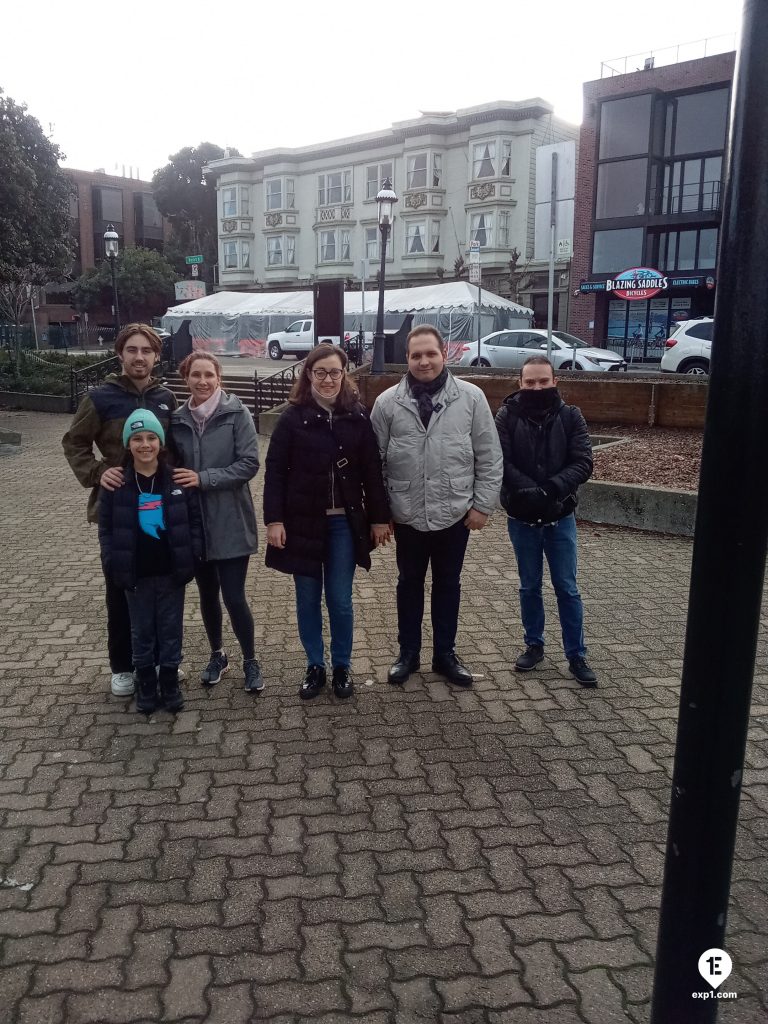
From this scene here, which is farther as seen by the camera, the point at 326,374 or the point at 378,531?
the point at 378,531

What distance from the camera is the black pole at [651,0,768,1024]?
5.85 ft

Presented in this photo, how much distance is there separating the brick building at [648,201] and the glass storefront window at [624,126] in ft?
0.14

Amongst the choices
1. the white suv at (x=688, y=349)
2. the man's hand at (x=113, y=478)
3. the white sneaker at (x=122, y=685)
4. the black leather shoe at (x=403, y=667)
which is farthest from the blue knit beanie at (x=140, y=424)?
the white suv at (x=688, y=349)

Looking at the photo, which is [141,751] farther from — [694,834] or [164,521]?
[694,834]

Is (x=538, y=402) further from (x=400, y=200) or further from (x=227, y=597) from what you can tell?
(x=400, y=200)

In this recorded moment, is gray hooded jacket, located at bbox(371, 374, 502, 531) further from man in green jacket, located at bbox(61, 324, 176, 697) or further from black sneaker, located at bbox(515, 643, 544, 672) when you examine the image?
man in green jacket, located at bbox(61, 324, 176, 697)

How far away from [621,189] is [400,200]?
44.7 ft

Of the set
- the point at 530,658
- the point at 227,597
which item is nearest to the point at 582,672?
the point at 530,658

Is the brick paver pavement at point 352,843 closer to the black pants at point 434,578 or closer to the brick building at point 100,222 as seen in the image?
the black pants at point 434,578

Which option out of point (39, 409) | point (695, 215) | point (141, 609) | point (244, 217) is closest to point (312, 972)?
point (141, 609)

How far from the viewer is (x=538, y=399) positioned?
15.5ft

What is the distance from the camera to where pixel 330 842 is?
3.28 m

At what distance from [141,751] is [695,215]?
36275mm

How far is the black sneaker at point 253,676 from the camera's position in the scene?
4660 mm
